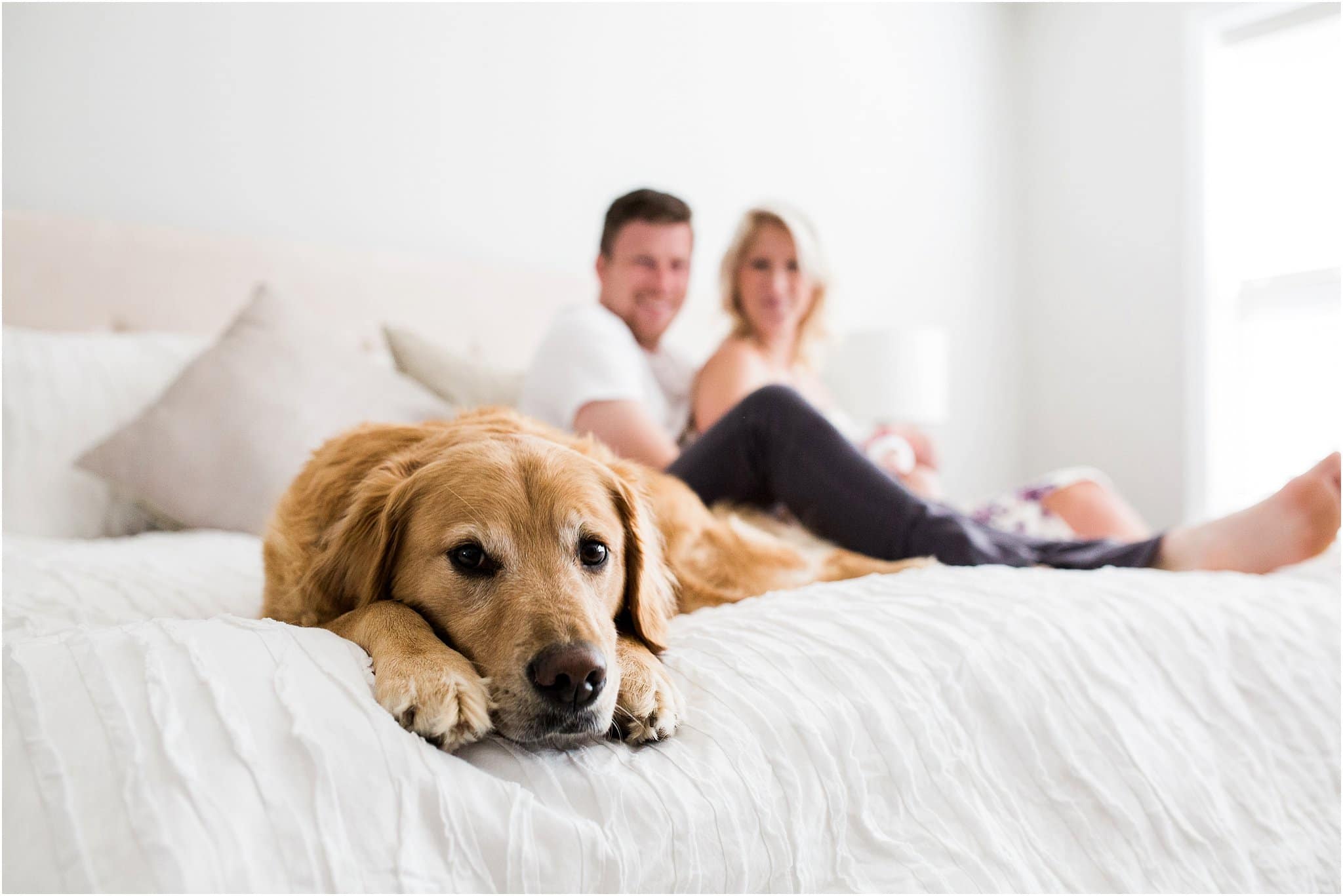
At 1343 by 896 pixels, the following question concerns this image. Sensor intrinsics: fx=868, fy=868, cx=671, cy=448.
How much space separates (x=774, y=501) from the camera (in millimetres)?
1841

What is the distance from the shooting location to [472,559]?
3.14 feet

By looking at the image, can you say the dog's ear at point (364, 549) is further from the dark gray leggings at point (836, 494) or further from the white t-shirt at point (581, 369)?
the white t-shirt at point (581, 369)

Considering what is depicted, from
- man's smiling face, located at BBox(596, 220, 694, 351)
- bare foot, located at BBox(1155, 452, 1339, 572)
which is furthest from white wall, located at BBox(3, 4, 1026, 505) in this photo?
bare foot, located at BBox(1155, 452, 1339, 572)

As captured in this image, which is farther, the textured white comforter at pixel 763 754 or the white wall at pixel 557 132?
the white wall at pixel 557 132

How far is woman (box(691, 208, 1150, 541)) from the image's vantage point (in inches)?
95.0

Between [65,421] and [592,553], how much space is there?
171cm

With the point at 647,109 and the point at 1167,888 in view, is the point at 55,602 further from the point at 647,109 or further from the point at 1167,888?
the point at 647,109

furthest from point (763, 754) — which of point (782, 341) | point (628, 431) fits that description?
point (782, 341)

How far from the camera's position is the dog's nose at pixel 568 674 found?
0.82 meters

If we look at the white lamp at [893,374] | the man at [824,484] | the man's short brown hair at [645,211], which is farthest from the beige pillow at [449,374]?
the white lamp at [893,374]

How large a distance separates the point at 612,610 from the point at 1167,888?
0.71 metres

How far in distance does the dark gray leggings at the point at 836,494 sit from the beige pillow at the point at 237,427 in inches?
33.3

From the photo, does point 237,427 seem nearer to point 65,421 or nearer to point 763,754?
point 65,421

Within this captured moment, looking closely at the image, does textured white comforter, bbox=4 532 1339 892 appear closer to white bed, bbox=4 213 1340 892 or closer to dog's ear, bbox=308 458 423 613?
white bed, bbox=4 213 1340 892
